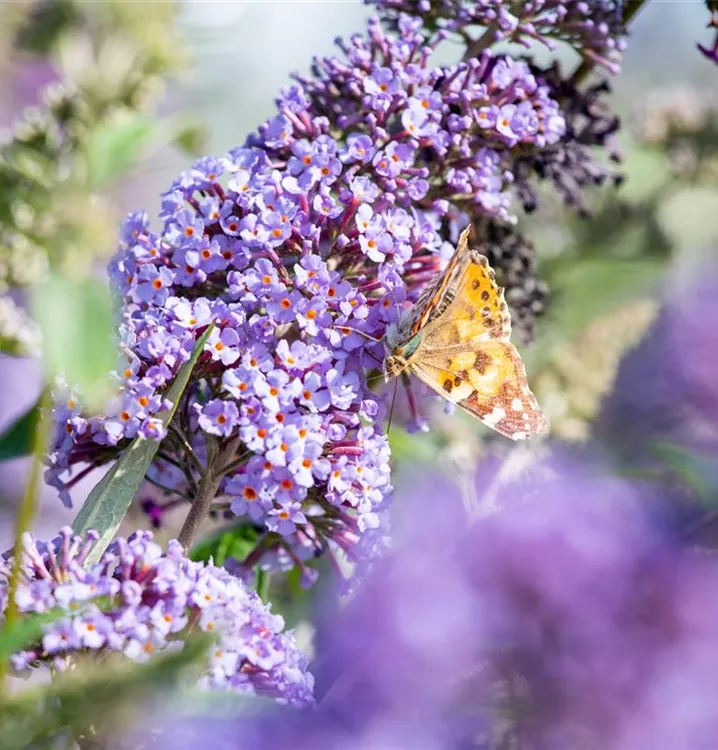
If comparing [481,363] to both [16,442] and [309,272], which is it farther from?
[16,442]

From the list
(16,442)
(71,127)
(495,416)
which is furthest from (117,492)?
(71,127)

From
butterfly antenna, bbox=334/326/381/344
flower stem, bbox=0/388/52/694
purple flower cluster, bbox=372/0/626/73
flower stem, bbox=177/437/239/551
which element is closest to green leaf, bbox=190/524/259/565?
flower stem, bbox=177/437/239/551

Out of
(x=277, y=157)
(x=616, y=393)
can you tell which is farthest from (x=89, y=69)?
(x=616, y=393)

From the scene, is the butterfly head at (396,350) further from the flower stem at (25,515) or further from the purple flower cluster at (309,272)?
the flower stem at (25,515)

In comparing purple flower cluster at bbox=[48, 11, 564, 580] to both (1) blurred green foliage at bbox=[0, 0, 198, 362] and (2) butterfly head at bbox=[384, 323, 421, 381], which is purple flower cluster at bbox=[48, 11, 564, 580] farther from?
(1) blurred green foliage at bbox=[0, 0, 198, 362]

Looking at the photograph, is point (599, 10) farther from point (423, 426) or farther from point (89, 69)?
point (89, 69)

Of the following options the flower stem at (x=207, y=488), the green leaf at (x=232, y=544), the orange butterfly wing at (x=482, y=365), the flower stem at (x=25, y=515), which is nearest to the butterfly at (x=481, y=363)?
the orange butterfly wing at (x=482, y=365)
